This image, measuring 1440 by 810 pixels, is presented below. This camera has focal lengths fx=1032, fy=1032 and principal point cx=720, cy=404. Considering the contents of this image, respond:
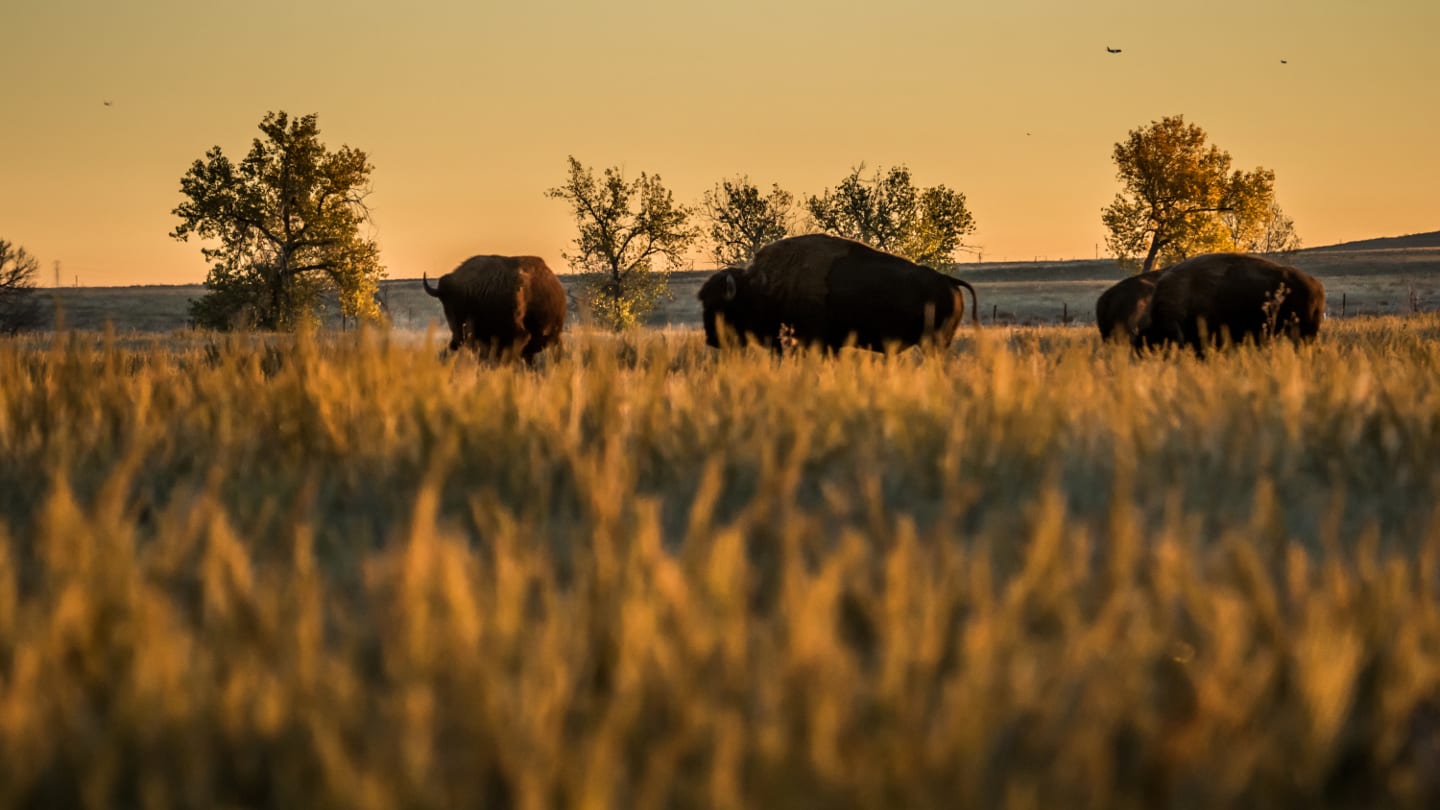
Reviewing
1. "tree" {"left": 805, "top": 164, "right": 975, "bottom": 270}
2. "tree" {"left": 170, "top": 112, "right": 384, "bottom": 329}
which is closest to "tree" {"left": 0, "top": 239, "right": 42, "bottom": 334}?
"tree" {"left": 170, "top": 112, "right": 384, "bottom": 329}

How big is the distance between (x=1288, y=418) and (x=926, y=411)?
5.19 ft

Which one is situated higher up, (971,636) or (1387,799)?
(971,636)

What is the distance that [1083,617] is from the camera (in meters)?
2.24

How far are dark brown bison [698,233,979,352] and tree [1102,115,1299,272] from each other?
Answer: 49.2m

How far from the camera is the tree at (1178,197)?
56.5 metres

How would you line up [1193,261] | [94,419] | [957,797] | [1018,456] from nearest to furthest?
1. [957,797]
2. [1018,456]
3. [94,419]
4. [1193,261]

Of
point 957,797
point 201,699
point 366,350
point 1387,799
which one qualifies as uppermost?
point 366,350

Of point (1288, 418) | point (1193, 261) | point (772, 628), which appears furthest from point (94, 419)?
point (1193, 261)

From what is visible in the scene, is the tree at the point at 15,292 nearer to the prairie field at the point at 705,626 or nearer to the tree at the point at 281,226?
the tree at the point at 281,226

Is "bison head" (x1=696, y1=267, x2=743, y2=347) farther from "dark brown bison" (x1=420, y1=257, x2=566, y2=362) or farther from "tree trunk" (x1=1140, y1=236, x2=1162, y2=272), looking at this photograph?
"tree trunk" (x1=1140, y1=236, x2=1162, y2=272)

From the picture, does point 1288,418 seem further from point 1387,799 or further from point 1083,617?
point 1387,799

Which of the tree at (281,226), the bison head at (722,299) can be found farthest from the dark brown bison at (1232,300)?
the tree at (281,226)

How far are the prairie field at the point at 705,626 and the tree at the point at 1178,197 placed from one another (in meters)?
57.5

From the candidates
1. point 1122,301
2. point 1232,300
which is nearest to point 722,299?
point 1232,300
